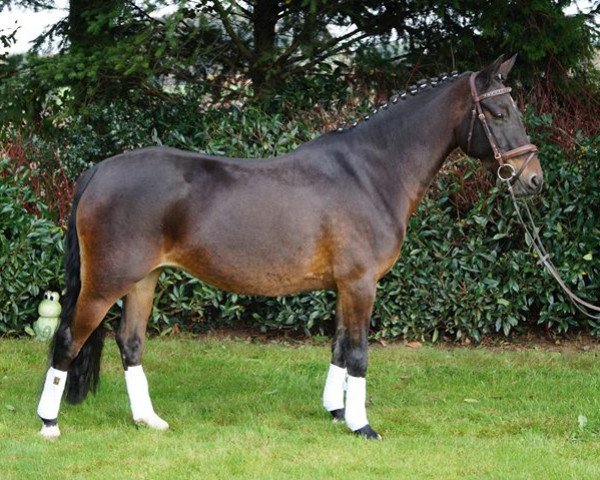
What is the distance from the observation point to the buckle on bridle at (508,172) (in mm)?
5453

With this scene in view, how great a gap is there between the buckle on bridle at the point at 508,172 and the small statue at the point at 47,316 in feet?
15.5

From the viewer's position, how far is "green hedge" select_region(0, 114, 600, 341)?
27.7 feet

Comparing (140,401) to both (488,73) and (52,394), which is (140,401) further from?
(488,73)

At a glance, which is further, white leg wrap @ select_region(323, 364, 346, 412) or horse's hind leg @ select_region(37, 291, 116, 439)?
white leg wrap @ select_region(323, 364, 346, 412)

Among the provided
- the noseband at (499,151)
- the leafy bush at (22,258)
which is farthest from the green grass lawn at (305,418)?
the noseband at (499,151)

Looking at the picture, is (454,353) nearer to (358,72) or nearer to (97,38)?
(358,72)

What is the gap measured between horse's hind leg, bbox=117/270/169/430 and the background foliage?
2.55 metres

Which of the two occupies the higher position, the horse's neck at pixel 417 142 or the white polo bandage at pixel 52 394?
the horse's neck at pixel 417 142

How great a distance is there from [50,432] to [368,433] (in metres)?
1.93

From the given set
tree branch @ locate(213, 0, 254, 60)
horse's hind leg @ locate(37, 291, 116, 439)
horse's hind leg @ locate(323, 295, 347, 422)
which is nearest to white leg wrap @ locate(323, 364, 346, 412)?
horse's hind leg @ locate(323, 295, 347, 422)

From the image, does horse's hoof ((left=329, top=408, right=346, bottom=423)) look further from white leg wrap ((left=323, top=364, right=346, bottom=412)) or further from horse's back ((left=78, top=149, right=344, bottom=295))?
horse's back ((left=78, top=149, right=344, bottom=295))

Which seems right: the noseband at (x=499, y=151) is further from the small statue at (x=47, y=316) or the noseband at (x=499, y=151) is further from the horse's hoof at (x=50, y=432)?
the small statue at (x=47, y=316)

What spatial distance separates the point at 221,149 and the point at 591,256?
359 cm

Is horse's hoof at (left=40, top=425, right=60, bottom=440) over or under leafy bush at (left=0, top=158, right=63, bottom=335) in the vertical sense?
under
